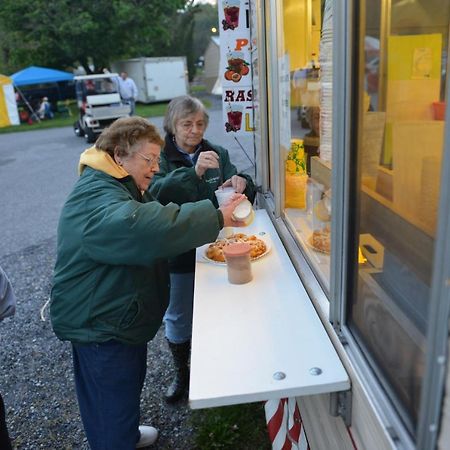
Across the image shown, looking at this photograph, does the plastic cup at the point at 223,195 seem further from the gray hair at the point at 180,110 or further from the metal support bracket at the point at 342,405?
the metal support bracket at the point at 342,405

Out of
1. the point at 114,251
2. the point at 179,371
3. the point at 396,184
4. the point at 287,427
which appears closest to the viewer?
the point at 396,184

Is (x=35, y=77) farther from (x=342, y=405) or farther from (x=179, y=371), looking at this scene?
(x=342, y=405)

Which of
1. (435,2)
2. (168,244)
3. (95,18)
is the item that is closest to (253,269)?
(168,244)

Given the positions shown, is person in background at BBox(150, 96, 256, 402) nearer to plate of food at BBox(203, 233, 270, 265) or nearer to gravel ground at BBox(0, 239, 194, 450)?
gravel ground at BBox(0, 239, 194, 450)

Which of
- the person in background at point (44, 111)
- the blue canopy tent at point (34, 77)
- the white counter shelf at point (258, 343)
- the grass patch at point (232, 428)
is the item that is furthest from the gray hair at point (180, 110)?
the person in background at point (44, 111)

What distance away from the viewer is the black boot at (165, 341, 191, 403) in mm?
2902

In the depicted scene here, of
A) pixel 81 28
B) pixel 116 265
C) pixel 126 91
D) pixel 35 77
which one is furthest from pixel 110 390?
pixel 81 28

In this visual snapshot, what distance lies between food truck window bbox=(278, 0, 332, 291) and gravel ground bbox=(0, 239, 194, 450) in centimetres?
141

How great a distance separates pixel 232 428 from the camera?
2670 mm

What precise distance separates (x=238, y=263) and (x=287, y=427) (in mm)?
806

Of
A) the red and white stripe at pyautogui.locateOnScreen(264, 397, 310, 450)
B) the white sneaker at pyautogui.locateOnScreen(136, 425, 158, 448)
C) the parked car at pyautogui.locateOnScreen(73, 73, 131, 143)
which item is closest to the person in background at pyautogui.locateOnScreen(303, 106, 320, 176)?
the red and white stripe at pyautogui.locateOnScreen(264, 397, 310, 450)

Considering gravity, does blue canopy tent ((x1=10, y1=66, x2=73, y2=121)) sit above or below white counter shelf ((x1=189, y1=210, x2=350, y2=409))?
above

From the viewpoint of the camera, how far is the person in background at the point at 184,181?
2524 millimetres

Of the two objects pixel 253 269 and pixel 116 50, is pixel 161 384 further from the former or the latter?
pixel 116 50
